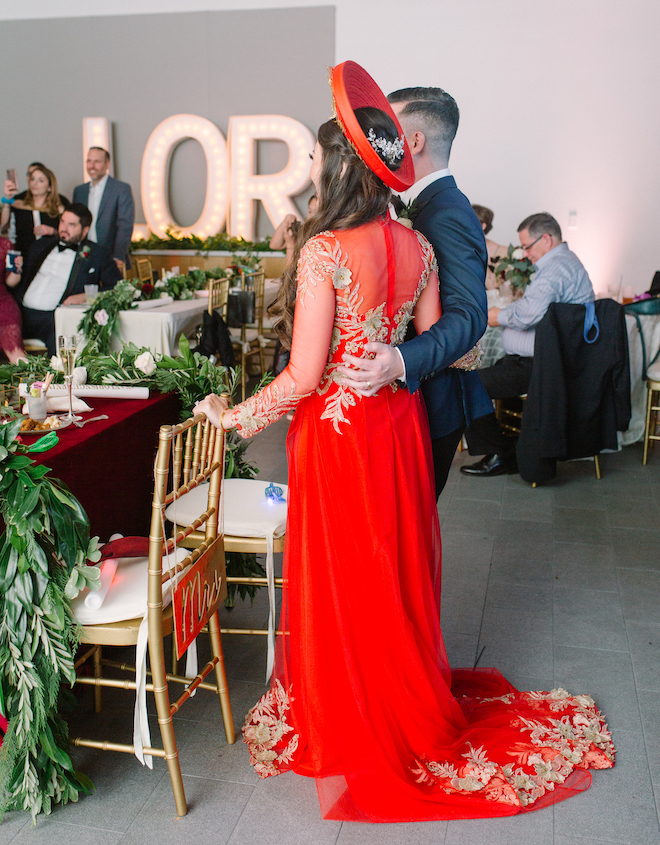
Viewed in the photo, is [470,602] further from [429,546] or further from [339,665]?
[339,665]

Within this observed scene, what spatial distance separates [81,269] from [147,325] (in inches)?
49.2

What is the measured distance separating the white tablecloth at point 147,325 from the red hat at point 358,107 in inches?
146

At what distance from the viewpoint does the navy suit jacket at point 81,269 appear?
6.20m

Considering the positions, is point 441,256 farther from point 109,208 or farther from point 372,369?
point 109,208

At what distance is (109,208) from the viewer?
8.14 metres

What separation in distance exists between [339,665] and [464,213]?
4.12 ft

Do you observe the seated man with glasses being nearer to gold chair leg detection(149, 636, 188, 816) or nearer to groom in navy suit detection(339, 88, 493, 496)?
groom in navy suit detection(339, 88, 493, 496)

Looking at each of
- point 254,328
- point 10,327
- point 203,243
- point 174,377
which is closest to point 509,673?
point 174,377

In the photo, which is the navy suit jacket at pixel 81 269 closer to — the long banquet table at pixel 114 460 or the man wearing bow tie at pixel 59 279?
the man wearing bow tie at pixel 59 279

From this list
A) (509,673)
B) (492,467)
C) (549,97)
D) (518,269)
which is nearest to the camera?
(509,673)

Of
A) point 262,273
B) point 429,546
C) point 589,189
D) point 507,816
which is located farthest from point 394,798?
point 589,189

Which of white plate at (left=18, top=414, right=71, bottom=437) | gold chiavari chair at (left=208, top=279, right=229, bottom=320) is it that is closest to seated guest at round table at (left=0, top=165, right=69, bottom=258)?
gold chiavari chair at (left=208, top=279, right=229, bottom=320)

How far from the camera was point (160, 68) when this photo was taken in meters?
8.54

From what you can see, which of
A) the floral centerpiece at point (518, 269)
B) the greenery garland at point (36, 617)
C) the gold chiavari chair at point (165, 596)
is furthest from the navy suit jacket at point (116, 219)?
the greenery garland at point (36, 617)
